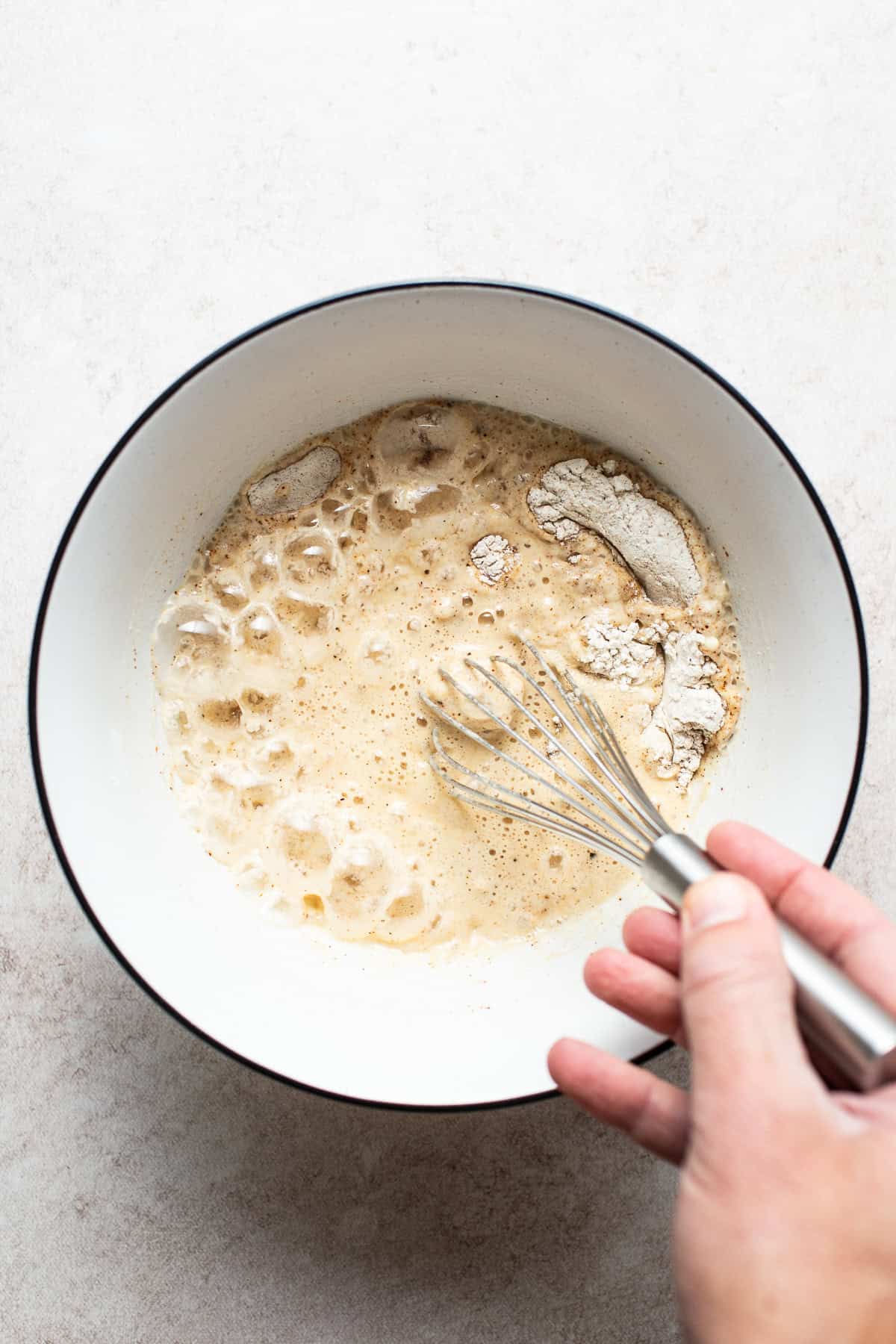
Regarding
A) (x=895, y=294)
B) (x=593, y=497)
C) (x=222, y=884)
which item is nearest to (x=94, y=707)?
(x=222, y=884)

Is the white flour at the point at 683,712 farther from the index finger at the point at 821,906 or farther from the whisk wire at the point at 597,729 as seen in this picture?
the index finger at the point at 821,906

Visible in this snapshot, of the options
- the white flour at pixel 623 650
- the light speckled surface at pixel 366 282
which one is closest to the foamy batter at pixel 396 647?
the white flour at pixel 623 650

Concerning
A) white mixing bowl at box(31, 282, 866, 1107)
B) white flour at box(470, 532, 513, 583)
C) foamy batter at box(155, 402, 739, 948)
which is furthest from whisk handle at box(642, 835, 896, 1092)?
white flour at box(470, 532, 513, 583)

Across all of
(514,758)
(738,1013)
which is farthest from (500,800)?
(738,1013)

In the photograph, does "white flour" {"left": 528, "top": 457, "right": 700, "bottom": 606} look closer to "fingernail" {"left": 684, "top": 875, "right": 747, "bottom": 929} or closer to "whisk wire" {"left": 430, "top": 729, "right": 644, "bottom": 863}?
"whisk wire" {"left": 430, "top": 729, "right": 644, "bottom": 863}

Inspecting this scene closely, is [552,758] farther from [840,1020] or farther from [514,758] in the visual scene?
[840,1020]

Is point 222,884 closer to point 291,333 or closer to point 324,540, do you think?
point 324,540
